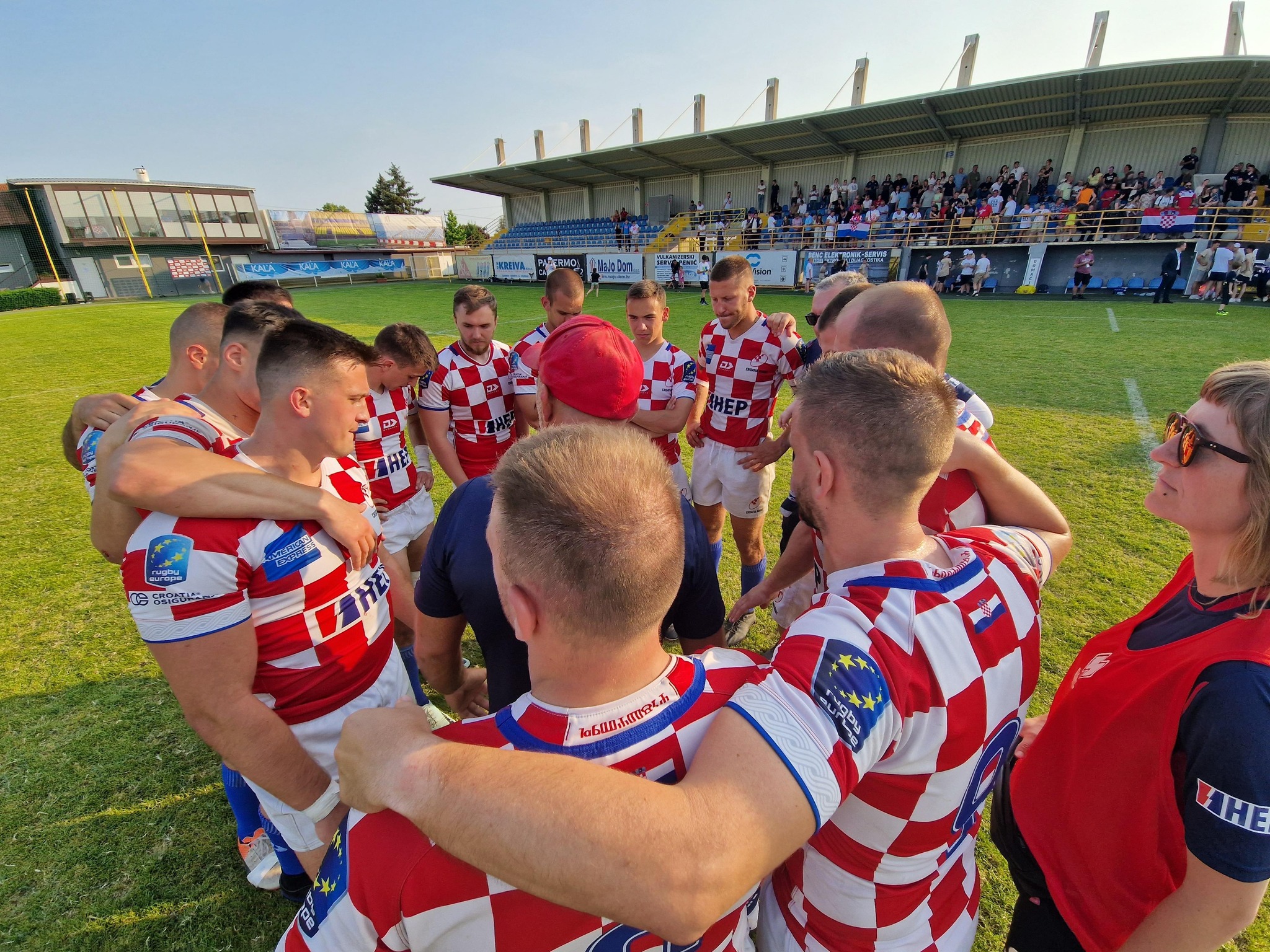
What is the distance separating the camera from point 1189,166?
850 inches

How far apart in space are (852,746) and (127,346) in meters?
21.1

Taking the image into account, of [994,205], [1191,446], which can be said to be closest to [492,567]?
[1191,446]

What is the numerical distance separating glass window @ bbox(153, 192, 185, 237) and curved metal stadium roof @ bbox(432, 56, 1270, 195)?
3000 cm

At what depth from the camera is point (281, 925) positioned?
2.26 m

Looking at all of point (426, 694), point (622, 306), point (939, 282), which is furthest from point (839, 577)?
point (939, 282)

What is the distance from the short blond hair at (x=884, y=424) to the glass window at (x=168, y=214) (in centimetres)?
5732

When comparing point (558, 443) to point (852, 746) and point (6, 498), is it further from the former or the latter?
point (6, 498)

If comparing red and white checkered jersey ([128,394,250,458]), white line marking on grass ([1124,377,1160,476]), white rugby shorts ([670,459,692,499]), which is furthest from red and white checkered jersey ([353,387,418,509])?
white line marking on grass ([1124,377,1160,476])

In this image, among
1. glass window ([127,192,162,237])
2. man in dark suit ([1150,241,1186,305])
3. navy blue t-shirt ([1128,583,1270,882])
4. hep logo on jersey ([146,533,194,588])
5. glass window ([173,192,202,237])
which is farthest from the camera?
glass window ([173,192,202,237])

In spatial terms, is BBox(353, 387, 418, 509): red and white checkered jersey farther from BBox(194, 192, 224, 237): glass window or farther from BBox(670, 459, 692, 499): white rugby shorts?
BBox(194, 192, 224, 237): glass window

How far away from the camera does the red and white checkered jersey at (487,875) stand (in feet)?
2.92

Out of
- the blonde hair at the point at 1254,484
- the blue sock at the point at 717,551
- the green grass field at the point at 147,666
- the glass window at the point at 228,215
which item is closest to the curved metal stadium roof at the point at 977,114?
the green grass field at the point at 147,666

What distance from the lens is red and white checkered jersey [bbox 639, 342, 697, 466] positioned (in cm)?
422

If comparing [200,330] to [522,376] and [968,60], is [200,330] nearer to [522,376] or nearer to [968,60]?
[522,376]
